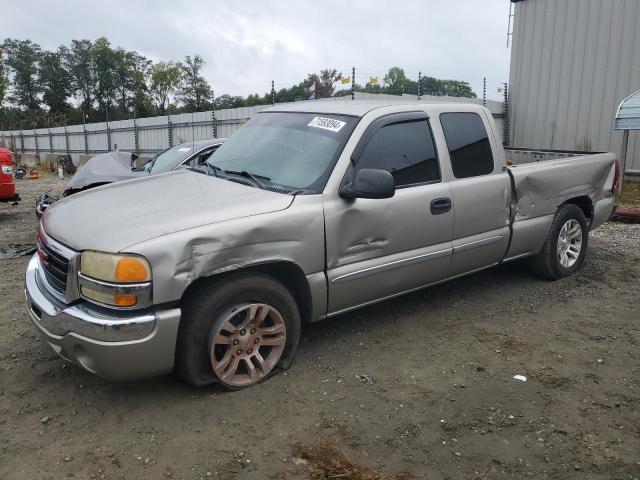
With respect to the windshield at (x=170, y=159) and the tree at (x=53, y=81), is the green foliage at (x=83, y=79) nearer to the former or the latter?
the tree at (x=53, y=81)

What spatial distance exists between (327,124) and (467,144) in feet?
4.22

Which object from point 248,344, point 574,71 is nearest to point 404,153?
point 248,344

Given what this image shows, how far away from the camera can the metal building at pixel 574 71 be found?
1239 centimetres

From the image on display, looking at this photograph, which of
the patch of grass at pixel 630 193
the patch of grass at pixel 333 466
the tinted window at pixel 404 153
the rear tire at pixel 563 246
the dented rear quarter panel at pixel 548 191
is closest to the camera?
the patch of grass at pixel 333 466

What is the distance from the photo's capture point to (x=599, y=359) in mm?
3908

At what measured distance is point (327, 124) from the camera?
13.2 ft

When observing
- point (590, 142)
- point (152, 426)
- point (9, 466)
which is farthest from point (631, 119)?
point (9, 466)

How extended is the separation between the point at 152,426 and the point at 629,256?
5830mm

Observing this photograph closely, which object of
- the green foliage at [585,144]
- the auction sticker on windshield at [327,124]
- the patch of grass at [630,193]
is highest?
the auction sticker on windshield at [327,124]

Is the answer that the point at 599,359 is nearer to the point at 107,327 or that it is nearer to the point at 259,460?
the point at 259,460

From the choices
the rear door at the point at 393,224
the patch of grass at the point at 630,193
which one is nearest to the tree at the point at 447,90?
the patch of grass at the point at 630,193

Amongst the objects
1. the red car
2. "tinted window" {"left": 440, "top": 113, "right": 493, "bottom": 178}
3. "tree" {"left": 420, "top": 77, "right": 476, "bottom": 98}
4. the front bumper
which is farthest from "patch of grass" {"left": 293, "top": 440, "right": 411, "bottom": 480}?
"tree" {"left": 420, "top": 77, "right": 476, "bottom": 98}

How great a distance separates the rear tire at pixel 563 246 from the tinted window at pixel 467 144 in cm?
123

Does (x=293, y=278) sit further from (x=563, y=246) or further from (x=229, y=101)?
(x=229, y=101)
